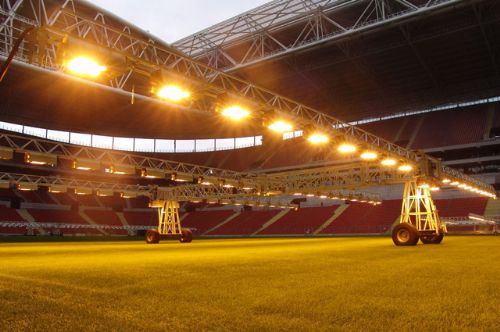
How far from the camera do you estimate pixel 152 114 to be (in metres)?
58.8

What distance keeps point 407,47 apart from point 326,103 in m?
18.4

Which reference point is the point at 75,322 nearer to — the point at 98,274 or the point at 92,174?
the point at 98,274

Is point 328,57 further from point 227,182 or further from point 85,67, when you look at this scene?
point 85,67

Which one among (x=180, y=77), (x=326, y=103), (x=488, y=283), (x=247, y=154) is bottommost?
(x=488, y=283)

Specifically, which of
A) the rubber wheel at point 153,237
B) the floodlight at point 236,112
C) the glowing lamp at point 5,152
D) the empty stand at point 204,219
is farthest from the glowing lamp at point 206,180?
the empty stand at point 204,219

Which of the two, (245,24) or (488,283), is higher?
(245,24)

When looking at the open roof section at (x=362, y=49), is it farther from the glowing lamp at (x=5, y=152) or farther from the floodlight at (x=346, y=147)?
the glowing lamp at (x=5, y=152)

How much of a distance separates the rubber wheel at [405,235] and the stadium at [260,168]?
4.0 inches

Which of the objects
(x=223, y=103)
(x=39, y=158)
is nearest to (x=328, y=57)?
(x=39, y=158)

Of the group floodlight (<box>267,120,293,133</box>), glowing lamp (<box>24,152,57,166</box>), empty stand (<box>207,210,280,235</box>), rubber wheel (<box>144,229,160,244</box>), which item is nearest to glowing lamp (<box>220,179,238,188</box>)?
rubber wheel (<box>144,229,160,244</box>)

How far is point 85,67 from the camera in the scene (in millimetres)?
11141

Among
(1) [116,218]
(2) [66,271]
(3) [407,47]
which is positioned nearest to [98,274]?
(2) [66,271]

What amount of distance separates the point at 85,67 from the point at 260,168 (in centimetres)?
5329

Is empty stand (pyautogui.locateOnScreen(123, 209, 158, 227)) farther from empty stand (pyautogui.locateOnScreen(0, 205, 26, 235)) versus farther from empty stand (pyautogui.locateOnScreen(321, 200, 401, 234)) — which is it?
empty stand (pyautogui.locateOnScreen(321, 200, 401, 234))
